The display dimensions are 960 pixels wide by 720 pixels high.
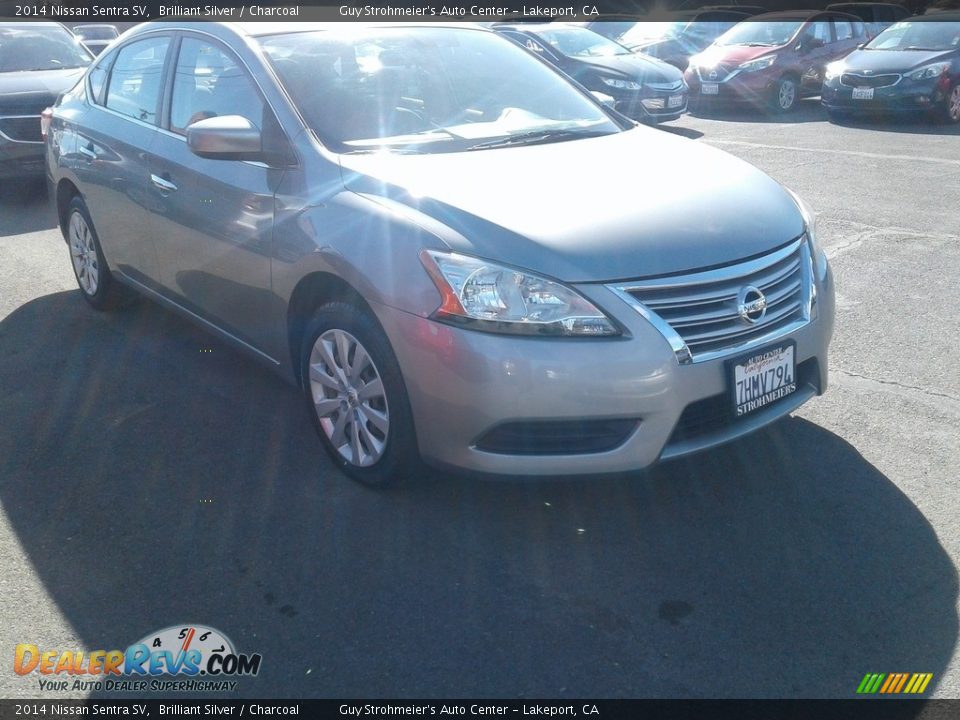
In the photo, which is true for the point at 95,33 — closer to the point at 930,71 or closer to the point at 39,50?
the point at 39,50

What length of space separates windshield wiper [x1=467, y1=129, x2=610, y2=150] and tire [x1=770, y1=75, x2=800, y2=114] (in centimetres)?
1171

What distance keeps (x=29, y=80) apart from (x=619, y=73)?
738 cm

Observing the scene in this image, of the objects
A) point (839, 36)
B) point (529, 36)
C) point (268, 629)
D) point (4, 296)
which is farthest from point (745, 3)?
point (268, 629)

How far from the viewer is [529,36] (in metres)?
14.5

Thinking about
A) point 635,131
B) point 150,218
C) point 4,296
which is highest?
point 635,131

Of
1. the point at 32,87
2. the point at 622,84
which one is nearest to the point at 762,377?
the point at 32,87

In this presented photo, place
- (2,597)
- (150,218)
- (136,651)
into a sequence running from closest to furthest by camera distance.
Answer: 1. (136,651)
2. (2,597)
3. (150,218)

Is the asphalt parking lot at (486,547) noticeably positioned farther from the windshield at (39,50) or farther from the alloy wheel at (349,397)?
the windshield at (39,50)

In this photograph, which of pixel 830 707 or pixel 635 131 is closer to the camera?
pixel 830 707

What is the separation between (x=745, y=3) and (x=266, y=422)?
2813 cm

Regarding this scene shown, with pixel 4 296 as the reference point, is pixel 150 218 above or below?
above

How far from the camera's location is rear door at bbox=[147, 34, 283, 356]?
4246mm

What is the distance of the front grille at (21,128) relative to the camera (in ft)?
31.9

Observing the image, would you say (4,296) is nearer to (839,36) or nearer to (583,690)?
(583,690)
